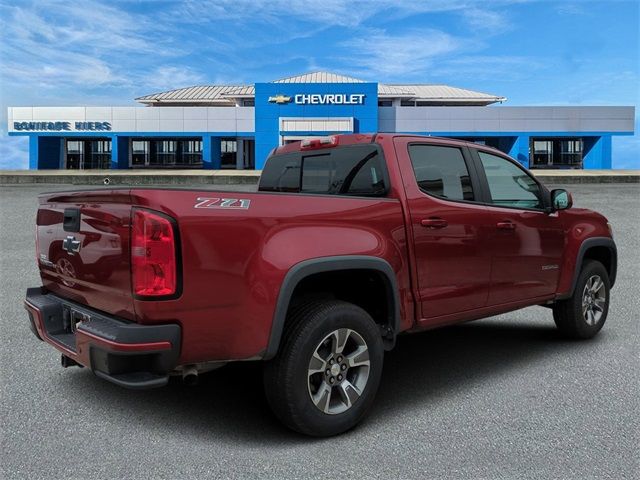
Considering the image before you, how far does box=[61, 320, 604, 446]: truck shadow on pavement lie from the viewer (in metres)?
3.80

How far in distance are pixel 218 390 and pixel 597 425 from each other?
8.90 feet

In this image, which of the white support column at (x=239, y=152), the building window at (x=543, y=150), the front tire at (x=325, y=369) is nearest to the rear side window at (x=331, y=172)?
the front tire at (x=325, y=369)

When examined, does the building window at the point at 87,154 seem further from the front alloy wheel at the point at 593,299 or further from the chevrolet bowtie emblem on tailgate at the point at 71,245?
the chevrolet bowtie emblem on tailgate at the point at 71,245

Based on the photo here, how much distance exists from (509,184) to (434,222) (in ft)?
4.62

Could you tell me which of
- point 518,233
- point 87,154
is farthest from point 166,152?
point 518,233

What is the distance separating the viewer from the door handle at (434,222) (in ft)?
13.7

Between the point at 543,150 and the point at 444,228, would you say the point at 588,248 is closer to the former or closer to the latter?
the point at 444,228

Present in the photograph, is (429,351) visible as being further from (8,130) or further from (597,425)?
(8,130)

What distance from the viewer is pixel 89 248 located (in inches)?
137

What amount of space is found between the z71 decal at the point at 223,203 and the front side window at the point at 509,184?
2.53 m

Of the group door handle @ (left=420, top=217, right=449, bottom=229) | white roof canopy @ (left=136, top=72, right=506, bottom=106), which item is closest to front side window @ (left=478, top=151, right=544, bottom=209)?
door handle @ (left=420, top=217, right=449, bottom=229)

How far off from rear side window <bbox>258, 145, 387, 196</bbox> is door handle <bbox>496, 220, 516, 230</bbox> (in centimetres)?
123

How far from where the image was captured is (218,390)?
4508mm

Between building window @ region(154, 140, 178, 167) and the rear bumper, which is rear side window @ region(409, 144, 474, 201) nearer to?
the rear bumper
